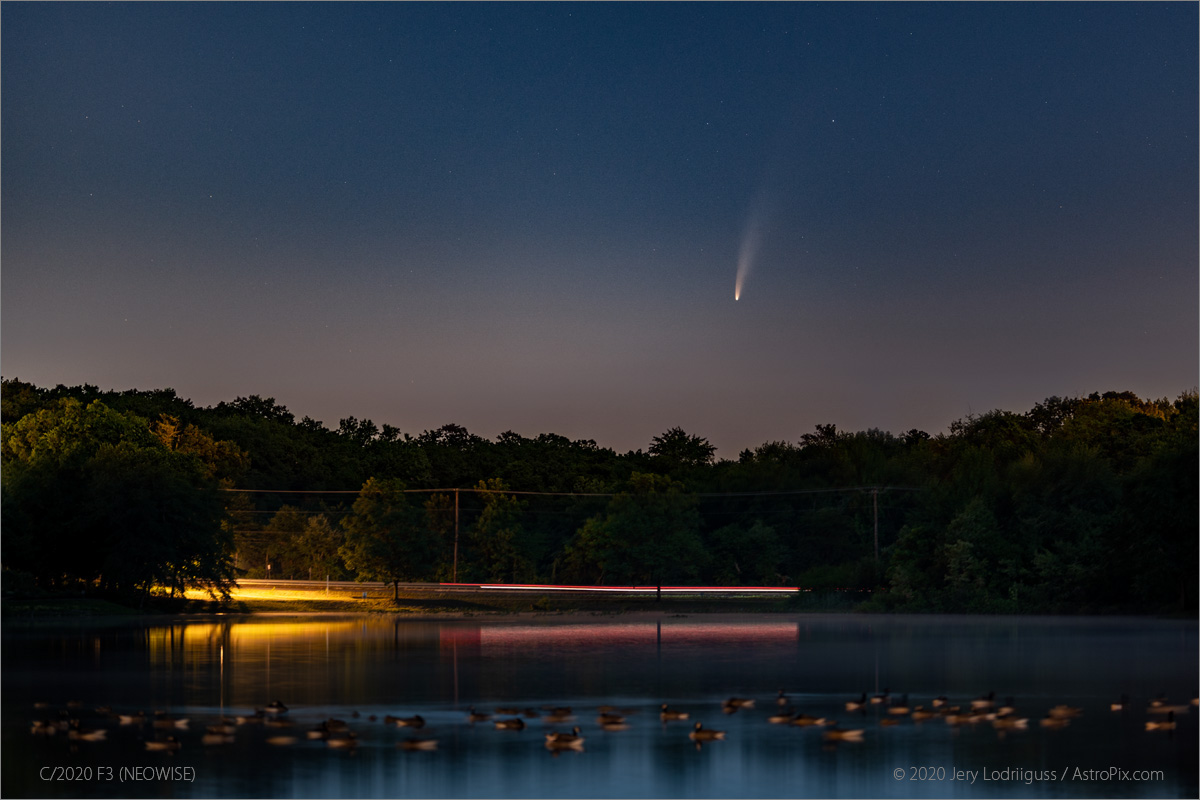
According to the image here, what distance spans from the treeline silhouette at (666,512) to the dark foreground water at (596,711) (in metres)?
10.5

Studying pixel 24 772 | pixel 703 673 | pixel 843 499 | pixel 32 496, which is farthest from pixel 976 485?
pixel 24 772

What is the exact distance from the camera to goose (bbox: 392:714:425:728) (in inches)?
691

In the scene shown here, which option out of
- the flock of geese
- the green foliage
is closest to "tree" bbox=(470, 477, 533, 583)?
the green foliage

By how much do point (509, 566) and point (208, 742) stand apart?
50023 millimetres

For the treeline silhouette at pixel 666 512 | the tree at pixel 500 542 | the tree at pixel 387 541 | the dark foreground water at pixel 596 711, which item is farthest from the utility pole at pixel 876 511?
the tree at pixel 387 541

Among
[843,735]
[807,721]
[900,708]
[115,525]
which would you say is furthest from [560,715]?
[115,525]

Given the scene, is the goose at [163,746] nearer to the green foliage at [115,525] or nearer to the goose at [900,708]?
the goose at [900,708]

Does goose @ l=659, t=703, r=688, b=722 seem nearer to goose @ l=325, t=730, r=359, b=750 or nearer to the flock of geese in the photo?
the flock of geese

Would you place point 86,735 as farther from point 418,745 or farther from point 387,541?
point 387,541

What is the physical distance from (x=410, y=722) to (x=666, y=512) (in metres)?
45.8

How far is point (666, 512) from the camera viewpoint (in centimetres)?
6309

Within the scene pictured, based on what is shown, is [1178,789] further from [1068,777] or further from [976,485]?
[976,485]

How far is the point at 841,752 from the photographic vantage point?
16.1 m

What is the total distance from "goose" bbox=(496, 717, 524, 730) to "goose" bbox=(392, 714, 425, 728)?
1.01 m
